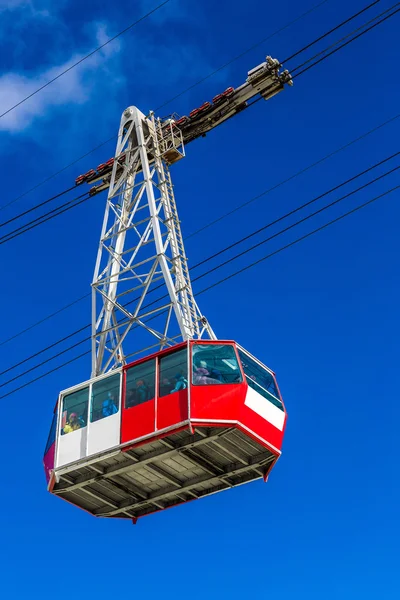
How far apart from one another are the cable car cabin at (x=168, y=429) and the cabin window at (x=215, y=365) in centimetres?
2

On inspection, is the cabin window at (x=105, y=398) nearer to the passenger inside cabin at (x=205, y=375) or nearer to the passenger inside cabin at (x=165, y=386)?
the passenger inside cabin at (x=165, y=386)

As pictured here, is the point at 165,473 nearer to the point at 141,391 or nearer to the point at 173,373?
the point at 141,391

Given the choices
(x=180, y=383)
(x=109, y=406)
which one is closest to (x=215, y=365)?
(x=180, y=383)

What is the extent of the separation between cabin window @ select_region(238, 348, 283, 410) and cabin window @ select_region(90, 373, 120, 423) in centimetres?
323

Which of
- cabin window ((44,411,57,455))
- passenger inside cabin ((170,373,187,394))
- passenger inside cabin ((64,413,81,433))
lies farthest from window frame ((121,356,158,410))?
cabin window ((44,411,57,455))

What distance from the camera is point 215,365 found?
2653 cm

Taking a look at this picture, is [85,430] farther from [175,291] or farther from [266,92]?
[266,92]

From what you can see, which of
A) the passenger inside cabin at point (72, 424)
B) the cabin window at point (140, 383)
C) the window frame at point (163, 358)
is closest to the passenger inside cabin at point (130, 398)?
the cabin window at point (140, 383)

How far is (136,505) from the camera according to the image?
94.5 feet

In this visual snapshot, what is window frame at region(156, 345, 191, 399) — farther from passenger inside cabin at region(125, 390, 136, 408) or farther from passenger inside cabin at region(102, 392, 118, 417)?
passenger inside cabin at region(102, 392, 118, 417)

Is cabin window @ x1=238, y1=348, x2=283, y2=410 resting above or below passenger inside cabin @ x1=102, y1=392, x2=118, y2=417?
above

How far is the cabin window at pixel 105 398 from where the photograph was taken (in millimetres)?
27344

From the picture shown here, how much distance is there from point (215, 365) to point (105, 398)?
3.07 m

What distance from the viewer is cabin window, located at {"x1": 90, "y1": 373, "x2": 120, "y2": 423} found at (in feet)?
89.7
